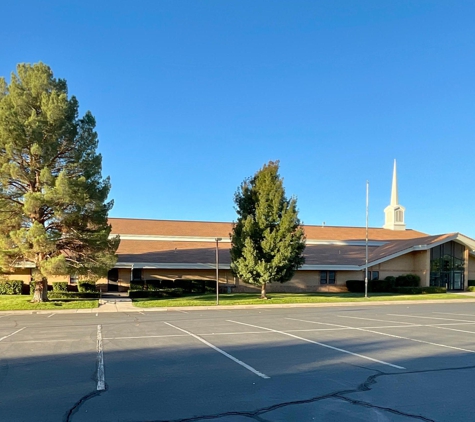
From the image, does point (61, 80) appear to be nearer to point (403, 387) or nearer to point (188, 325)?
point (188, 325)

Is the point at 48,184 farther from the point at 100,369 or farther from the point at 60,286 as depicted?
the point at 100,369

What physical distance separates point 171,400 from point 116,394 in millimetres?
891

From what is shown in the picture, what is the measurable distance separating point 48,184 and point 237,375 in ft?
63.0

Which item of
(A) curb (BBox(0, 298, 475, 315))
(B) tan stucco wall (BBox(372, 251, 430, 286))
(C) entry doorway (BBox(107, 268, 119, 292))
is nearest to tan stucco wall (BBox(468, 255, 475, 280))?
(B) tan stucco wall (BBox(372, 251, 430, 286))

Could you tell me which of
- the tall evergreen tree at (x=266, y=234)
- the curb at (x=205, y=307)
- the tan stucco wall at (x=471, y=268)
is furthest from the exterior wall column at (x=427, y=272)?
the tall evergreen tree at (x=266, y=234)

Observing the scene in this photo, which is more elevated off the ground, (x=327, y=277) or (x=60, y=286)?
(x=327, y=277)

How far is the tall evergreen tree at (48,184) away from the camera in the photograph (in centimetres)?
2302

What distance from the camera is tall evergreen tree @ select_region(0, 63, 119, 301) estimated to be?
75.5 ft

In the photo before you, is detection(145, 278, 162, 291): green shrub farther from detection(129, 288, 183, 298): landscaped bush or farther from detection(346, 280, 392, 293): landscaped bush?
detection(346, 280, 392, 293): landscaped bush

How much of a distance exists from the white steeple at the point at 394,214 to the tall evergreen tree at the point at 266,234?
32.2 meters

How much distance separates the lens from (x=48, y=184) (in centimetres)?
2372

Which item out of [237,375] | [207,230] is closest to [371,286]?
[207,230]

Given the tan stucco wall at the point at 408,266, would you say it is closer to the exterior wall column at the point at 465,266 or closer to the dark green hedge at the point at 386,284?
the dark green hedge at the point at 386,284

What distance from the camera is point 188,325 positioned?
50.8 feet
